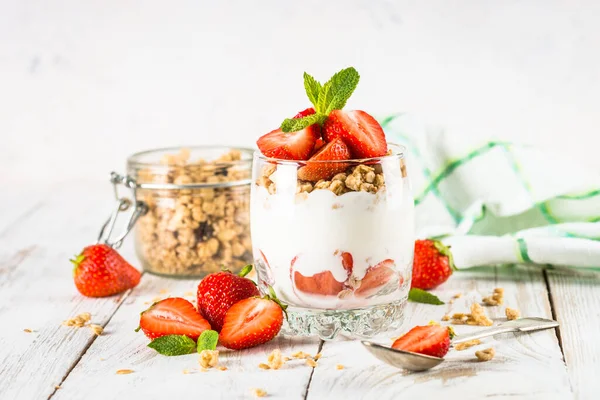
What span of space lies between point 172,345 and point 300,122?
1.44 feet

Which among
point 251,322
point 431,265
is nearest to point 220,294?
point 251,322

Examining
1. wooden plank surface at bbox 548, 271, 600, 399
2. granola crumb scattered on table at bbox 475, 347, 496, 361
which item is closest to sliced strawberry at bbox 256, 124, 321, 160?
granola crumb scattered on table at bbox 475, 347, 496, 361

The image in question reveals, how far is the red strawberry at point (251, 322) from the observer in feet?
4.77

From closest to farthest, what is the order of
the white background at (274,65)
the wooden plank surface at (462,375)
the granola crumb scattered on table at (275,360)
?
the wooden plank surface at (462,375) → the granola crumb scattered on table at (275,360) → the white background at (274,65)

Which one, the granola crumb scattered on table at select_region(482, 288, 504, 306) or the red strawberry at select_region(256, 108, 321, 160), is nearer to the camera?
the red strawberry at select_region(256, 108, 321, 160)

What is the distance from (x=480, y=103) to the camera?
3.10 m

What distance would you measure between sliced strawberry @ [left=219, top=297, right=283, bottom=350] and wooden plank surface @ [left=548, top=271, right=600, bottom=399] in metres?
0.49

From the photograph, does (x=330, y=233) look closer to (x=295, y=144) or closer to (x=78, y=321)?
(x=295, y=144)

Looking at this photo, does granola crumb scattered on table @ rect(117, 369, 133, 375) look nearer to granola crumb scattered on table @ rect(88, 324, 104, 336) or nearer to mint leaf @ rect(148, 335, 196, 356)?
mint leaf @ rect(148, 335, 196, 356)

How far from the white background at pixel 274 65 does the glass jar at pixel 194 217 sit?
1.16 meters

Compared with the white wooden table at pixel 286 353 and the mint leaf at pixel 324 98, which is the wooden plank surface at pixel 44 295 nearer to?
the white wooden table at pixel 286 353

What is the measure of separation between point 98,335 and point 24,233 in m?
0.98

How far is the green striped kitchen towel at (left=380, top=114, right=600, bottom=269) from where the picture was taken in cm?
193

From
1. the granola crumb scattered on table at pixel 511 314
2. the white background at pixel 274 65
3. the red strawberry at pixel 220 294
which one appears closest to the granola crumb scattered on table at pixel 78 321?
the red strawberry at pixel 220 294
